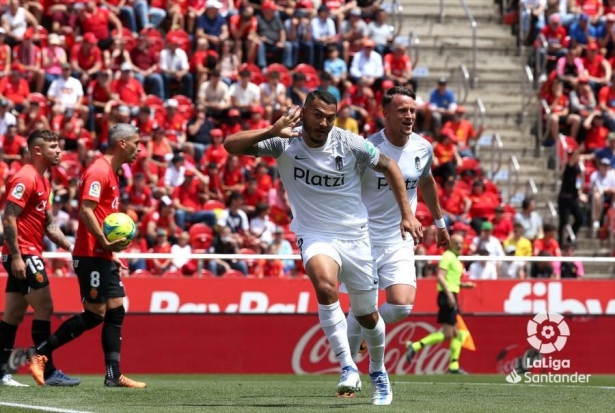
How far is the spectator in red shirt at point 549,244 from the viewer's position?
22719 millimetres

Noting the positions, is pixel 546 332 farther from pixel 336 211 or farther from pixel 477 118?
pixel 336 211

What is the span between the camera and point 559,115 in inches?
1058

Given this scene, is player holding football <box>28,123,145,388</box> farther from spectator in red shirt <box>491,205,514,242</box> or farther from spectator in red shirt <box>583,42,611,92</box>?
spectator in red shirt <box>583,42,611,92</box>

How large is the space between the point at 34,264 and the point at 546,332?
9.18 metres

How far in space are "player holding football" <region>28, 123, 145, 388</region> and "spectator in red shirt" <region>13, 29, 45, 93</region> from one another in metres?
11.2

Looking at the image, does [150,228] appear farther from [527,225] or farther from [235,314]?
[527,225]

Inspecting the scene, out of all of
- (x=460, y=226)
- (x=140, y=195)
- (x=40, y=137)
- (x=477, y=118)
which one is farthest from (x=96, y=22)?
(x=40, y=137)

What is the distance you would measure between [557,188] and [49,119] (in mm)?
9860

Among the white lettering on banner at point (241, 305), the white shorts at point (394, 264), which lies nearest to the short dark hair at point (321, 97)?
the white shorts at point (394, 264)

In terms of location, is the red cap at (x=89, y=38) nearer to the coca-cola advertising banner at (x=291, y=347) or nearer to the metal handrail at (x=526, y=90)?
the coca-cola advertising banner at (x=291, y=347)

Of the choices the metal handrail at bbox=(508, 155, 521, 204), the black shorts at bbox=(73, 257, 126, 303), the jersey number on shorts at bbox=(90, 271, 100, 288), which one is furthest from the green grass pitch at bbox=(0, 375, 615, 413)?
the metal handrail at bbox=(508, 155, 521, 204)

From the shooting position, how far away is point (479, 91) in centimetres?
2831

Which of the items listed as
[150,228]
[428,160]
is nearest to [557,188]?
[150,228]

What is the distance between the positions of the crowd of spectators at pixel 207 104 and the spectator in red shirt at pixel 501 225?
25 millimetres
